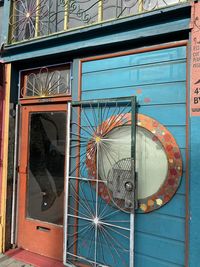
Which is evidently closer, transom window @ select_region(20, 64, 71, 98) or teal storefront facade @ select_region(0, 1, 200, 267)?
teal storefront facade @ select_region(0, 1, 200, 267)

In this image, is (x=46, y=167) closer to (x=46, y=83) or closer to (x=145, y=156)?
(x=46, y=83)

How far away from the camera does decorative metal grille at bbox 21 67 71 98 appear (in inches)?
160

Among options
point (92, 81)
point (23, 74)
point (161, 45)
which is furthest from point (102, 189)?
point (23, 74)

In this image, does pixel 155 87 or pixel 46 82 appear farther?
pixel 46 82

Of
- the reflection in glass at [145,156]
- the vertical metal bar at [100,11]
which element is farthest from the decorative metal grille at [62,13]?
the reflection in glass at [145,156]

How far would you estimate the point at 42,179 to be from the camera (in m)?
4.27

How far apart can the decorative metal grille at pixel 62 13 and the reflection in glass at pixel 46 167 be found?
3.82 feet

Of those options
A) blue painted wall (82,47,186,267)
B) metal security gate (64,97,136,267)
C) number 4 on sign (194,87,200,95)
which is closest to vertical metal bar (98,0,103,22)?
blue painted wall (82,47,186,267)

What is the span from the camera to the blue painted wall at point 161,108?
3064 mm

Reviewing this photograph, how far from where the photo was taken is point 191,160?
2906 mm

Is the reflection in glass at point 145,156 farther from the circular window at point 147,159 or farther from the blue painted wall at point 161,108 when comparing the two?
the blue painted wall at point 161,108

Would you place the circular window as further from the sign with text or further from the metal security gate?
the sign with text

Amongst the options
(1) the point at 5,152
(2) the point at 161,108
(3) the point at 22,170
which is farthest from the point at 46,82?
(2) the point at 161,108

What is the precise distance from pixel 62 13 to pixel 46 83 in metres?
0.96
